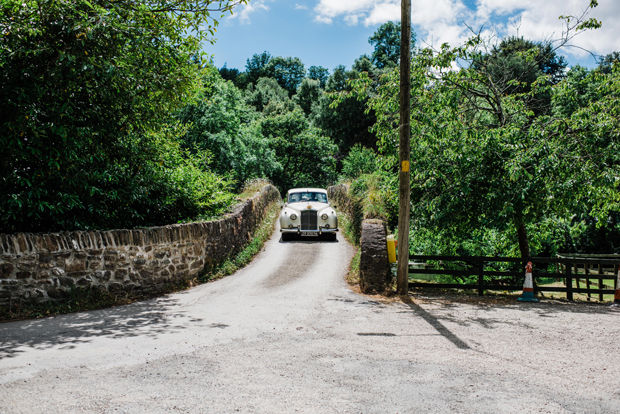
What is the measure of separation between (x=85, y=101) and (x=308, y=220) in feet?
32.4

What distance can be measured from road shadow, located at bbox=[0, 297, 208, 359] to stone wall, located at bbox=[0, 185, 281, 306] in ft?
2.29

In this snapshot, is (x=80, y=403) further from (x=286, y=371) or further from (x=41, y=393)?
(x=286, y=371)

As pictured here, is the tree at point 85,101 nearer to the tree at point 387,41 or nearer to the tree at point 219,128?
the tree at point 219,128

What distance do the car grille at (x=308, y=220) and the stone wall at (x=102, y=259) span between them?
578 cm

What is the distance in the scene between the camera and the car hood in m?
16.6

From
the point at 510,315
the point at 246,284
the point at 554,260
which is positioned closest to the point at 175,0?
the point at 246,284

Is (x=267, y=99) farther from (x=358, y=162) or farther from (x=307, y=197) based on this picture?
(x=307, y=197)

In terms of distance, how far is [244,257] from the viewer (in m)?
13.0

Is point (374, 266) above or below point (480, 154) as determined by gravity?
below

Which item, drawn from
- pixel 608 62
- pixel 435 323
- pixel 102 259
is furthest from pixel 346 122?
pixel 435 323

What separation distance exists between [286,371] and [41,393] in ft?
7.73

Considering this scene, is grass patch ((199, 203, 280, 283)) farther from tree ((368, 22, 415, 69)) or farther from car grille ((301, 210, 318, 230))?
tree ((368, 22, 415, 69))

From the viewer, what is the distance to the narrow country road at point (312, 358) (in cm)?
388

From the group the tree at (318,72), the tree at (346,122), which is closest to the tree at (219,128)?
the tree at (346,122)
